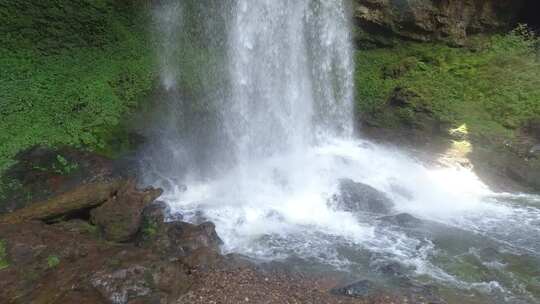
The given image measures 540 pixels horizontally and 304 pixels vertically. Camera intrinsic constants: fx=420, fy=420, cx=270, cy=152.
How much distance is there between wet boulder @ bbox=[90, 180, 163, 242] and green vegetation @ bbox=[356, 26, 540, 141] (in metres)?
9.90

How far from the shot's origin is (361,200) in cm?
1110

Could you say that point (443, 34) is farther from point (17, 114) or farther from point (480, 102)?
point (17, 114)

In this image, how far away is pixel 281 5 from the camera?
1508cm

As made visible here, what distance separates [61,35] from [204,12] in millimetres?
4804

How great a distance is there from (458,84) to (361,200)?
295 inches

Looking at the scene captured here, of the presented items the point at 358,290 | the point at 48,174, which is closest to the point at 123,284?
the point at 358,290

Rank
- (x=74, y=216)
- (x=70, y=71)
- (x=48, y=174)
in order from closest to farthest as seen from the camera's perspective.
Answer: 1. (x=74, y=216)
2. (x=48, y=174)
3. (x=70, y=71)

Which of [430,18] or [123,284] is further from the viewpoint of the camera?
[430,18]

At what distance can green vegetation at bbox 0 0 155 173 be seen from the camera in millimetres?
11078

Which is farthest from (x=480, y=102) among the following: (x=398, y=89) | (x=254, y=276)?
(x=254, y=276)

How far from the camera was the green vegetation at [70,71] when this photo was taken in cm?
1108

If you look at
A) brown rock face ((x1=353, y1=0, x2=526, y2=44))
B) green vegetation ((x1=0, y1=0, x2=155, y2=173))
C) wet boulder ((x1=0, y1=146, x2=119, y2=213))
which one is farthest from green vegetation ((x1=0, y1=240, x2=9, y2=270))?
brown rock face ((x1=353, y1=0, x2=526, y2=44))

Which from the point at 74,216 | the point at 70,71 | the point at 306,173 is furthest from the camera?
the point at 70,71

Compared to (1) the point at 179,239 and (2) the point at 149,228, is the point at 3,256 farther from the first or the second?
(1) the point at 179,239
